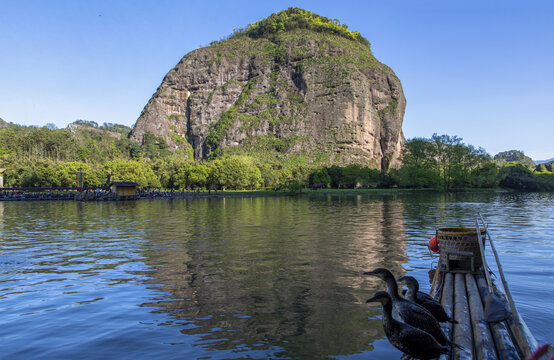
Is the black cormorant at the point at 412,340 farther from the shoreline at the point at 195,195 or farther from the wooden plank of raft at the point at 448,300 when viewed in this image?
the shoreline at the point at 195,195

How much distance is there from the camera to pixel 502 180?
147250mm

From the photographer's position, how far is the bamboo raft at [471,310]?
275 inches

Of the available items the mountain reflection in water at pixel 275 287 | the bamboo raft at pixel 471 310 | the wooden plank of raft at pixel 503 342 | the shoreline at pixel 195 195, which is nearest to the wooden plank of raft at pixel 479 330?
the bamboo raft at pixel 471 310

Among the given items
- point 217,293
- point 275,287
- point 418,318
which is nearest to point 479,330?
point 418,318

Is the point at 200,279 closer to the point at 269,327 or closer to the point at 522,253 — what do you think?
the point at 269,327

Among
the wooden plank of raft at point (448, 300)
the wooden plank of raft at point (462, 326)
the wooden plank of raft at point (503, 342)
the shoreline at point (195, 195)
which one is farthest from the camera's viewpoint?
the shoreline at point (195, 195)

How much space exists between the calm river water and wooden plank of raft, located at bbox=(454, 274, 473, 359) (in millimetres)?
1891

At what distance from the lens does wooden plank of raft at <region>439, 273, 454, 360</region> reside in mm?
8110

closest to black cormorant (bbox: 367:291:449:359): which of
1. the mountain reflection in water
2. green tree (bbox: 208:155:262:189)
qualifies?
the mountain reflection in water

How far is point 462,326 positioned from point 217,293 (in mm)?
9150

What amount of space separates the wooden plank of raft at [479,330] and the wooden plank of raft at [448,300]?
0.46m

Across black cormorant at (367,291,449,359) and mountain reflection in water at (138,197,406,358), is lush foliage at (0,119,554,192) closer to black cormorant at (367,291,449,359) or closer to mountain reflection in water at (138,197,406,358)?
mountain reflection in water at (138,197,406,358)

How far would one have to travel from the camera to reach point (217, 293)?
1477cm

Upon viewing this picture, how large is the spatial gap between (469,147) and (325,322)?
160 meters
